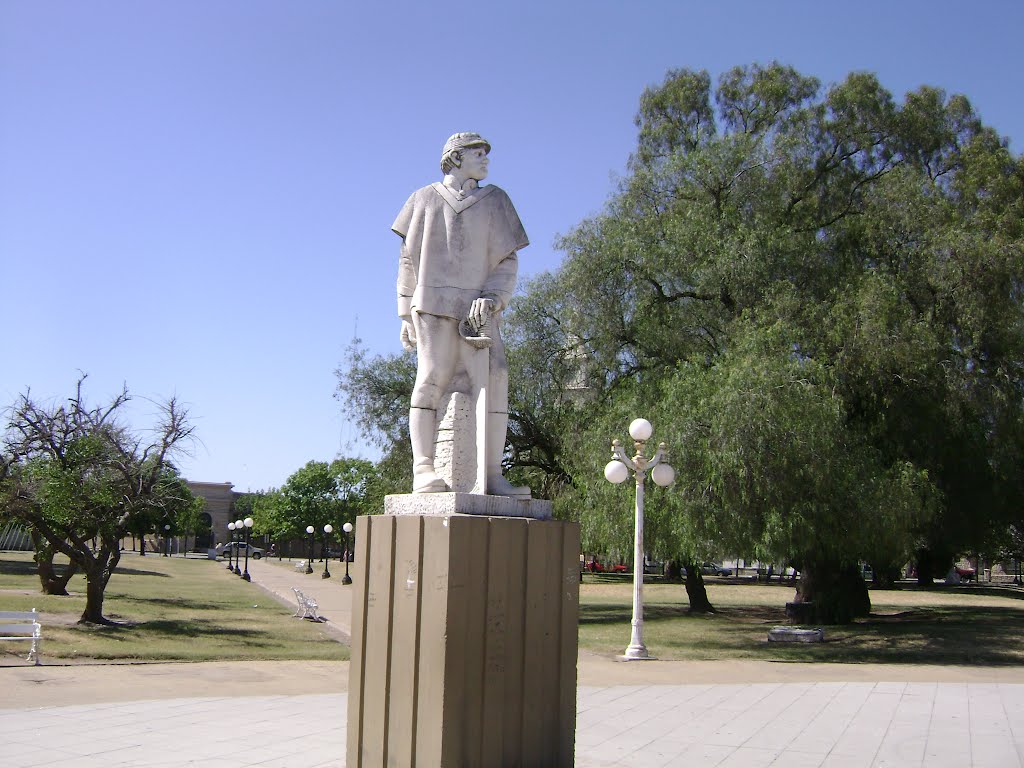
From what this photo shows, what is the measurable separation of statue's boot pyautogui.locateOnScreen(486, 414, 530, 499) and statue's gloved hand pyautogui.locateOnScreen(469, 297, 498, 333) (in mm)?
594

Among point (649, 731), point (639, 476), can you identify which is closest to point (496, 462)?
point (649, 731)

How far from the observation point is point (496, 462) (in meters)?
5.86

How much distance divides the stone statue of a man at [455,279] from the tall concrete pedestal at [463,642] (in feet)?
1.62

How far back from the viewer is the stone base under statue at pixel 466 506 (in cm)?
549

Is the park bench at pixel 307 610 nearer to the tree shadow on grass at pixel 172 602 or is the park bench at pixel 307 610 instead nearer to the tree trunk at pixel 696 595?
the tree shadow on grass at pixel 172 602

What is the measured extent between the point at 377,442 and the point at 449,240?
64.1ft

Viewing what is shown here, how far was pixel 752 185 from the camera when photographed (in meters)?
19.5

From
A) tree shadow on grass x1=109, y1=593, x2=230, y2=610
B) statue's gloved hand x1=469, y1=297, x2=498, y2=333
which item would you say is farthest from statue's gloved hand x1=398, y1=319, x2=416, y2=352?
tree shadow on grass x1=109, y1=593, x2=230, y2=610

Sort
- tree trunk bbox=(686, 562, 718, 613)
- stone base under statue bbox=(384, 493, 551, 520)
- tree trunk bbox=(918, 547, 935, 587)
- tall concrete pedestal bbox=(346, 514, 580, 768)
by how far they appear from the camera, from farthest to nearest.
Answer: tree trunk bbox=(918, 547, 935, 587) < tree trunk bbox=(686, 562, 718, 613) < stone base under statue bbox=(384, 493, 551, 520) < tall concrete pedestal bbox=(346, 514, 580, 768)

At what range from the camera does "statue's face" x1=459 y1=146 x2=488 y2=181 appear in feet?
20.6

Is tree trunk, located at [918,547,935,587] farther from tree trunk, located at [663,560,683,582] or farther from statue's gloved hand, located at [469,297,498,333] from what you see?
statue's gloved hand, located at [469,297,498,333]

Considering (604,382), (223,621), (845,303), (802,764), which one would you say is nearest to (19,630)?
(223,621)

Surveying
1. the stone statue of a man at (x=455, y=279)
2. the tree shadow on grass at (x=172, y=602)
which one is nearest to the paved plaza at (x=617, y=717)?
the stone statue of a man at (x=455, y=279)

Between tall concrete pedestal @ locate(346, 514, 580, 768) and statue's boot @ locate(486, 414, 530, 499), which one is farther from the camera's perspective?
statue's boot @ locate(486, 414, 530, 499)
